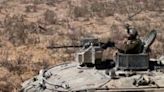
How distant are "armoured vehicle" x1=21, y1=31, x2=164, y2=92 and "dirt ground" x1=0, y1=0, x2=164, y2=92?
12.9 feet

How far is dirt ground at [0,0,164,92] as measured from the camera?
21900 mm

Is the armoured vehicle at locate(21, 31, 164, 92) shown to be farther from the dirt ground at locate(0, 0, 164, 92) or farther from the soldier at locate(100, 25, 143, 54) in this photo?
the dirt ground at locate(0, 0, 164, 92)

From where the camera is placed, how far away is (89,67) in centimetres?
1302

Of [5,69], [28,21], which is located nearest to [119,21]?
[28,21]

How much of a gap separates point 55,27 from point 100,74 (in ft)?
61.5

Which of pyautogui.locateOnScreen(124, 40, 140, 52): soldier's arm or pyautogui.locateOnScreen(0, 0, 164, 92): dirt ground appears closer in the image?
pyautogui.locateOnScreen(124, 40, 140, 52): soldier's arm

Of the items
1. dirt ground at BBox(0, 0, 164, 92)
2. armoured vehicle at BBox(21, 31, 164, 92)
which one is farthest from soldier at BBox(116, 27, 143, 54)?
dirt ground at BBox(0, 0, 164, 92)

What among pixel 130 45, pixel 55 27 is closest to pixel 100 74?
pixel 130 45

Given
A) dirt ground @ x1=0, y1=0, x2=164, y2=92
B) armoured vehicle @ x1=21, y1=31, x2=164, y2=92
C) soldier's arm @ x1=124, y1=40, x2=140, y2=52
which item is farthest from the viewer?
dirt ground @ x1=0, y1=0, x2=164, y2=92

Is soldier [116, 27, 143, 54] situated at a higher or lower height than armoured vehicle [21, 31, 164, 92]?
higher

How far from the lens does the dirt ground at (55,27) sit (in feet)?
71.9

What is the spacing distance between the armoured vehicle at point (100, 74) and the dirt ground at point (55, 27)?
393cm

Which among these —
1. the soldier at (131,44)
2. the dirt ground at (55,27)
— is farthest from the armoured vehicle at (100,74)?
the dirt ground at (55,27)

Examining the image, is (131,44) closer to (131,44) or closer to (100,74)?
(131,44)
